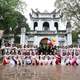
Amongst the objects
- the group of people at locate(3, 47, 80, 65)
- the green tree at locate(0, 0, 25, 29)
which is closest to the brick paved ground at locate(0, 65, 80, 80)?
the group of people at locate(3, 47, 80, 65)

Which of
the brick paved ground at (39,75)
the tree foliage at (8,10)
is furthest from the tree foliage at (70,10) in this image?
the brick paved ground at (39,75)

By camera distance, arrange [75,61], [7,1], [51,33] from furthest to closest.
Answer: [51,33] < [7,1] < [75,61]

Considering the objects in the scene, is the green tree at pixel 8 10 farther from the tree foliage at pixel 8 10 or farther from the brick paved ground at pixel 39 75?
the brick paved ground at pixel 39 75

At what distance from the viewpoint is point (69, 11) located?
180ft

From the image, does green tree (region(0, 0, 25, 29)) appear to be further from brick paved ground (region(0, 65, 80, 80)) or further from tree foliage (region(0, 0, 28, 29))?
brick paved ground (region(0, 65, 80, 80))

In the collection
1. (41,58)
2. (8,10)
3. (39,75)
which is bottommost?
(39,75)

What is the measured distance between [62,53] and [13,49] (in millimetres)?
4441

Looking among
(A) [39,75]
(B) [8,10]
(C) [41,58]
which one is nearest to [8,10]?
(B) [8,10]

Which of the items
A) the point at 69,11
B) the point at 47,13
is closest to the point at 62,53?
the point at 69,11

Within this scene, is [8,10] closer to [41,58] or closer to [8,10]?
[8,10]

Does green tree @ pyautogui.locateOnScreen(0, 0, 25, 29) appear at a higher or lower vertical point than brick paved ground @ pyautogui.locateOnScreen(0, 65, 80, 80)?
higher

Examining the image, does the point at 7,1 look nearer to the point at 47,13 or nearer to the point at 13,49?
the point at 13,49

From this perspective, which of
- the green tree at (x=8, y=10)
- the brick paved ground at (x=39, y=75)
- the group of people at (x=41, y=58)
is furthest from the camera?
the green tree at (x=8, y=10)

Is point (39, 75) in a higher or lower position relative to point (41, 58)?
lower
